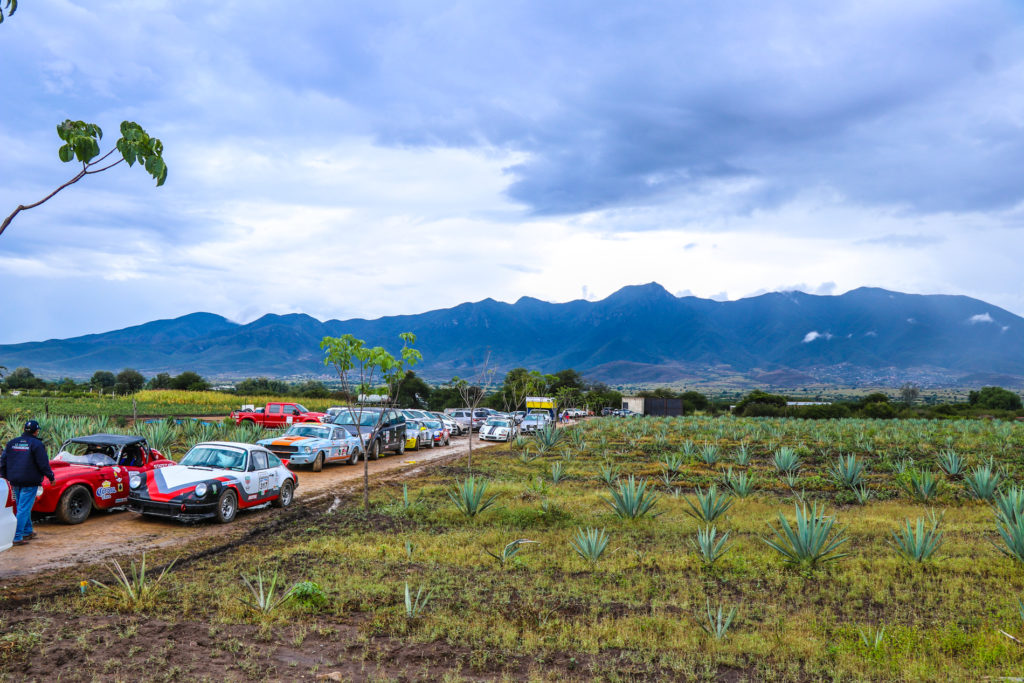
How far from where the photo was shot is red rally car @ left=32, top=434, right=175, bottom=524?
37.7 ft

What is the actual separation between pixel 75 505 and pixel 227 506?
2.55 m

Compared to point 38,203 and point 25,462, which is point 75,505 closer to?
point 25,462

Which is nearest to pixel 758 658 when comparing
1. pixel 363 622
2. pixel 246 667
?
pixel 363 622

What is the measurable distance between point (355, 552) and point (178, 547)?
114 inches

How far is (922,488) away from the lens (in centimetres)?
1592

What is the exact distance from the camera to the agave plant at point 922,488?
1594 cm

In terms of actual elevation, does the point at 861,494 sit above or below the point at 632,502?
below

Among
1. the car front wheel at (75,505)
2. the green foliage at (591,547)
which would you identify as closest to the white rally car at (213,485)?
the car front wheel at (75,505)

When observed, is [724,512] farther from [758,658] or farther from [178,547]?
[178,547]

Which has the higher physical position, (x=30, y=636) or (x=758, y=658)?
(x=30, y=636)

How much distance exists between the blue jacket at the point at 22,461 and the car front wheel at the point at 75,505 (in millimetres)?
2232

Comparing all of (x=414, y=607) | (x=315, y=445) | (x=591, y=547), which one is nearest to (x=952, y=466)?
(x=591, y=547)

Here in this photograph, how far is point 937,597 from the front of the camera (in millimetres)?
8273

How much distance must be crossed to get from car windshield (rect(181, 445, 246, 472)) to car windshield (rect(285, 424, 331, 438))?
893 cm
